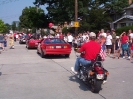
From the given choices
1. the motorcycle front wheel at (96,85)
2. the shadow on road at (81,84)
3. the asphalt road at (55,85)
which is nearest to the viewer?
the asphalt road at (55,85)

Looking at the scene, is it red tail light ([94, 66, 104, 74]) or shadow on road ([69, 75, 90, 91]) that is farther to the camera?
shadow on road ([69, 75, 90, 91])

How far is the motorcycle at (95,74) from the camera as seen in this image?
7617 millimetres

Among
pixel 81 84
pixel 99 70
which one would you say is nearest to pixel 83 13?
pixel 81 84

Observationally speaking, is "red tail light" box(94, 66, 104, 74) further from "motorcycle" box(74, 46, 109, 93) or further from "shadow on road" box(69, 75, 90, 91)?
"shadow on road" box(69, 75, 90, 91)

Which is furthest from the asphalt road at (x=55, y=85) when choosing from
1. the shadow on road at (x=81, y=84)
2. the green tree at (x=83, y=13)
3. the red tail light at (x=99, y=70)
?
the green tree at (x=83, y=13)

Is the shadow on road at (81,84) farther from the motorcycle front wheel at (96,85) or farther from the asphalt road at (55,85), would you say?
the motorcycle front wheel at (96,85)

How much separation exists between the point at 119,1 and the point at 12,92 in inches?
1743

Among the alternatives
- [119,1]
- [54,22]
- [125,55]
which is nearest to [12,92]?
[125,55]

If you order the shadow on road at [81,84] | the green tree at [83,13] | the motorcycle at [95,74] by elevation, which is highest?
the green tree at [83,13]

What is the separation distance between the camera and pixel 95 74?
25.1ft

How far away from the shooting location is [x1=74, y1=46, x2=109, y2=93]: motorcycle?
7.62 m

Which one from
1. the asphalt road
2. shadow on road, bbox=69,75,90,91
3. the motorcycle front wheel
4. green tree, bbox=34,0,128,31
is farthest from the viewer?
green tree, bbox=34,0,128,31

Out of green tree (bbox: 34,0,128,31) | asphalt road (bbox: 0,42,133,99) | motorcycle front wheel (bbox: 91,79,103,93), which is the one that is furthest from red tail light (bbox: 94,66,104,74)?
green tree (bbox: 34,0,128,31)

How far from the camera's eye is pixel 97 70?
7676 mm
